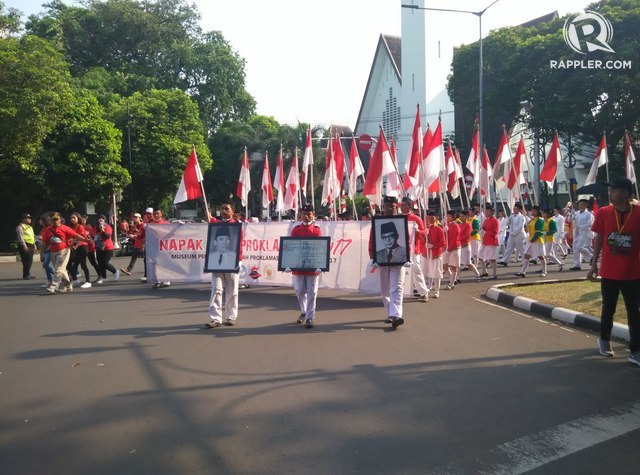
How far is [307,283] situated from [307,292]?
0.15 meters

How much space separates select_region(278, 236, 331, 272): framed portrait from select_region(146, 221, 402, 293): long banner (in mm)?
2609

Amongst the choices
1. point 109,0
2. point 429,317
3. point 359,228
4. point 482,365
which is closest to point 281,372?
point 482,365

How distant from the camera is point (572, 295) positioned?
10.2 meters

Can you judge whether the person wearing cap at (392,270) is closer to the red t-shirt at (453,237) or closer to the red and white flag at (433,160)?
the red and white flag at (433,160)

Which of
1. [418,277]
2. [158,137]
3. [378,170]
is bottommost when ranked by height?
[418,277]

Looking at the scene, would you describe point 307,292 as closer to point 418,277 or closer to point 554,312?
point 418,277

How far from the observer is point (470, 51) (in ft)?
126

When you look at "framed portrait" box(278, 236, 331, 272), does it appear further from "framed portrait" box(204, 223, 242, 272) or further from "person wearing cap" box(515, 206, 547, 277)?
"person wearing cap" box(515, 206, 547, 277)

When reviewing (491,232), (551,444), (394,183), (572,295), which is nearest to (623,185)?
(551,444)

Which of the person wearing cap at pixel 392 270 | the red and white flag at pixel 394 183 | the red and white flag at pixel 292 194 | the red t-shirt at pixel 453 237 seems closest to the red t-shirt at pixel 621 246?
the person wearing cap at pixel 392 270

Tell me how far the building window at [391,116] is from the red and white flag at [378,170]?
40.3 metres

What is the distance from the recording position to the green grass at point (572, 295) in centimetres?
866

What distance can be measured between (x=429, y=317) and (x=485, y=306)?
167cm

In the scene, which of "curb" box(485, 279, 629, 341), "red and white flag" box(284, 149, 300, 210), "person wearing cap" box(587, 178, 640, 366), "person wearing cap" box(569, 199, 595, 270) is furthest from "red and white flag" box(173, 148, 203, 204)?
"person wearing cap" box(569, 199, 595, 270)
